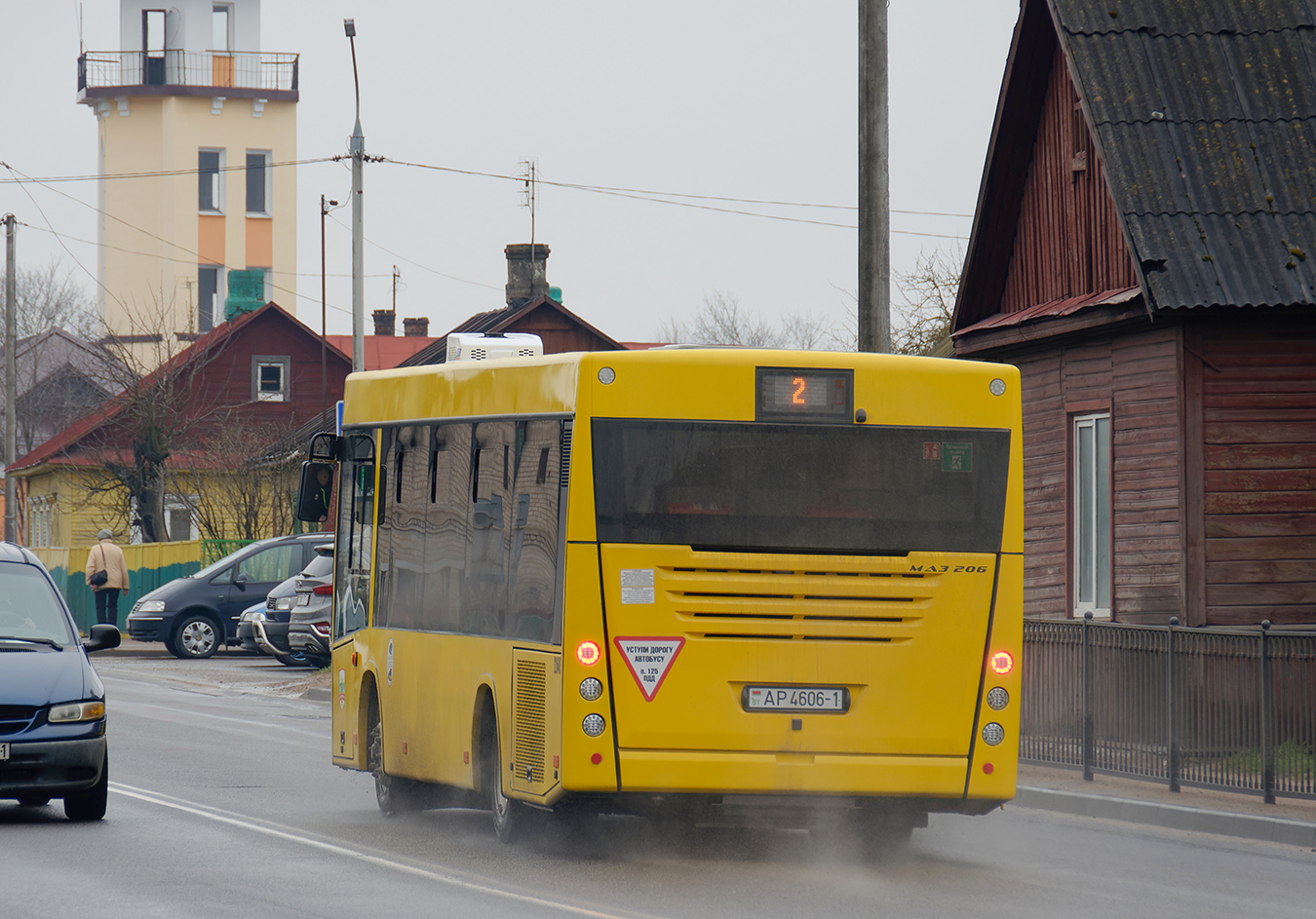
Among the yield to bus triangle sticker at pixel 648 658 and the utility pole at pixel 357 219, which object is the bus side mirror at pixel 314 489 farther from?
the utility pole at pixel 357 219

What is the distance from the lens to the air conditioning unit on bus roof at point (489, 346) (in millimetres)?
13172

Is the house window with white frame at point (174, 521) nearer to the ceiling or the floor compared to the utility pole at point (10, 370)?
nearer to the floor

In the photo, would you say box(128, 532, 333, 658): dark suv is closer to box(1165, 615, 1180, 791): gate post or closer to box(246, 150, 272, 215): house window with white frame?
box(1165, 615, 1180, 791): gate post

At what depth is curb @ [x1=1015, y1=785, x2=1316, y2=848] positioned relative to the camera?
42.7 ft

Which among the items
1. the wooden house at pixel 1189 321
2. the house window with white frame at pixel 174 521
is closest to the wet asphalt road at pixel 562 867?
the wooden house at pixel 1189 321

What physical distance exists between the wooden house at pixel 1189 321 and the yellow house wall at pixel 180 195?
183ft

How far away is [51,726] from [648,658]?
4113mm

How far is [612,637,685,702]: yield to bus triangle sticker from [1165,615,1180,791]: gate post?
5.47 m

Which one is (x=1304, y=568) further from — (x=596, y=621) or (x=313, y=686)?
(x=313, y=686)

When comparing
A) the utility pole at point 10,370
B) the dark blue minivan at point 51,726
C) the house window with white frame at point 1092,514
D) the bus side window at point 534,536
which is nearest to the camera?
the bus side window at point 534,536

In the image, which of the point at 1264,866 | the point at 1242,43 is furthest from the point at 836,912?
the point at 1242,43

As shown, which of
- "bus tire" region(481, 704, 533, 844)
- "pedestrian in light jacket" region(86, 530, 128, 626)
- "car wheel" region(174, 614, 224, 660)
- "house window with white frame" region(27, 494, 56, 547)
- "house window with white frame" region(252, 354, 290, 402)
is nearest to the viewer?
"bus tire" region(481, 704, 533, 844)

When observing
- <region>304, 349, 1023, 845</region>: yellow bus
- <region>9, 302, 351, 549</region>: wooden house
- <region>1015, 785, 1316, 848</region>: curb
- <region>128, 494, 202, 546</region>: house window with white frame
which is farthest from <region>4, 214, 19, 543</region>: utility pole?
<region>304, 349, 1023, 845</region>: yellow bus

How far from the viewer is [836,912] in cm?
953
